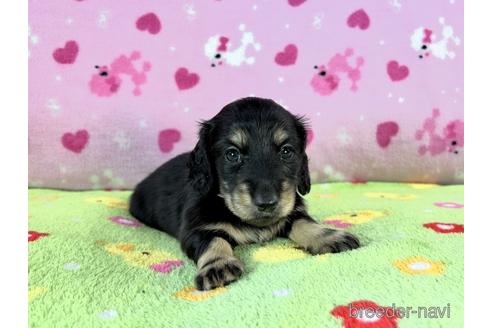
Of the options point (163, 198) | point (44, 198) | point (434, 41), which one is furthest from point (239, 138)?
point (434, 41)

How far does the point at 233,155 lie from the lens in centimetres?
226

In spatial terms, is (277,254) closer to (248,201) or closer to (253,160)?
(248,201)

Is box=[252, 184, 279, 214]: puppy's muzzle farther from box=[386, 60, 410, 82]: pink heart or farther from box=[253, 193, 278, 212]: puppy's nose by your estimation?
box=[386, 60, 410, 82]: pink heart

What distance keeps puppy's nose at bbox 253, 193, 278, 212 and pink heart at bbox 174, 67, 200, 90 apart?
6.49ft

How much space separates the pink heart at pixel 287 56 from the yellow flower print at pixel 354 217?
4.71ft

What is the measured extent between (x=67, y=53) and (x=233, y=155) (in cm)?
205

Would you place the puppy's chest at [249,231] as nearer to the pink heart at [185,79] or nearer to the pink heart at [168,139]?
the pink heart at [168,139]

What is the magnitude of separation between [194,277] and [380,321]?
29.0 inches

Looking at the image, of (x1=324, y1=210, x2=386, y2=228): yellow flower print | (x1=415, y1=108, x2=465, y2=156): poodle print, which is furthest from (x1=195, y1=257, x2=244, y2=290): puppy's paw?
(x1=415, y1=108, x2=465, y2=156): poodle print

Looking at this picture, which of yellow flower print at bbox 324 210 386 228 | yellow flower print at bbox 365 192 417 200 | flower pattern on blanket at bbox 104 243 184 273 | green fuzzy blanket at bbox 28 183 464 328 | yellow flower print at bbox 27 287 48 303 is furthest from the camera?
yellow flower print at bbox 365 192 417 200

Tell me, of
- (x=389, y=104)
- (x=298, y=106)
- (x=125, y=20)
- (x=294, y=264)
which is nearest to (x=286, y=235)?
(x=294, y=264)

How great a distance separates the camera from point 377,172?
3.91 metres

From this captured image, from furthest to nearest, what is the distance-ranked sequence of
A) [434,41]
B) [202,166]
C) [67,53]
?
[434,41] < [67,53] < [202,166]

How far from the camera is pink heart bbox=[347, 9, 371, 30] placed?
3.84 m
